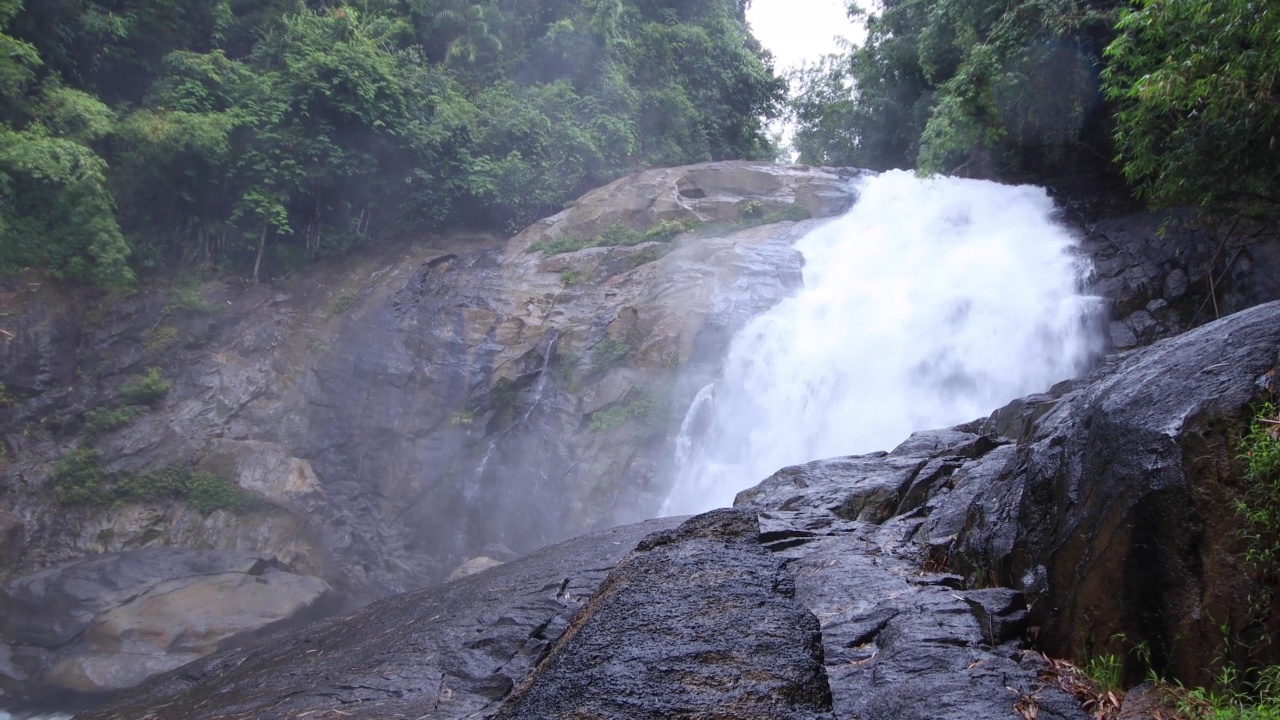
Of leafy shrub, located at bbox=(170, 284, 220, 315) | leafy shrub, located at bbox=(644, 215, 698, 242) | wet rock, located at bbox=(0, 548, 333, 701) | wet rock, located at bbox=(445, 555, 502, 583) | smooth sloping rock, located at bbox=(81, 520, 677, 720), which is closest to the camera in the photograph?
smooth sloping rock, located at bbox=(81, 520, 677, 720)

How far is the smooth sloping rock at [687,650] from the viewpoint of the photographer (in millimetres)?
2895

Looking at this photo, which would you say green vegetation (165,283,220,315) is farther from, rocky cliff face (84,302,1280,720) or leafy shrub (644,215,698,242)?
rocky cliff face (84,302,1280,720)

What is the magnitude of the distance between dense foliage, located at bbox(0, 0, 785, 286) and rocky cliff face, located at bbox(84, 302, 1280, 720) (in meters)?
12.8

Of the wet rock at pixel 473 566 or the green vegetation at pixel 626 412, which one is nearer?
the wet rock at pixel 473 566

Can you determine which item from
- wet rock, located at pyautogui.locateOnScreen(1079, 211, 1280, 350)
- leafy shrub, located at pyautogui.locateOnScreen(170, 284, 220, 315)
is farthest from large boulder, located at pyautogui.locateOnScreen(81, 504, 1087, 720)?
leafy shrub, located at pyautogui.locateOnScreen(170, 284, 220, 315)

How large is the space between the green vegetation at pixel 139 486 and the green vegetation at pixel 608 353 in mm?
6505

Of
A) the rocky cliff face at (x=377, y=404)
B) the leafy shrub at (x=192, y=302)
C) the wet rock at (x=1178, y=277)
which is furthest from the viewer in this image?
the leafy shrub at (x=192, y=302)

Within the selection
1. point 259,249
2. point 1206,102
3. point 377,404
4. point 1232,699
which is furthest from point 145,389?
point 1206,102

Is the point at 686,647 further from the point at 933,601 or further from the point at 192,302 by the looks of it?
the point at 192,302

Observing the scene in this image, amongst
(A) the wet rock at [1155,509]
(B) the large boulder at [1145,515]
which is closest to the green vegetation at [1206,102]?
(B) the large boulder at [1145,515]

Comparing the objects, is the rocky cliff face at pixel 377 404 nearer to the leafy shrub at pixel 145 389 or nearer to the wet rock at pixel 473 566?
the leafy shrub at pixel 145 389

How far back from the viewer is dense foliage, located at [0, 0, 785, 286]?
49.3 feet

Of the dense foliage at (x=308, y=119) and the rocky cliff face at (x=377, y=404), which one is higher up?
the dense foliage at (x=308, y=119)

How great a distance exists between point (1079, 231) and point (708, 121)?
11.1m
